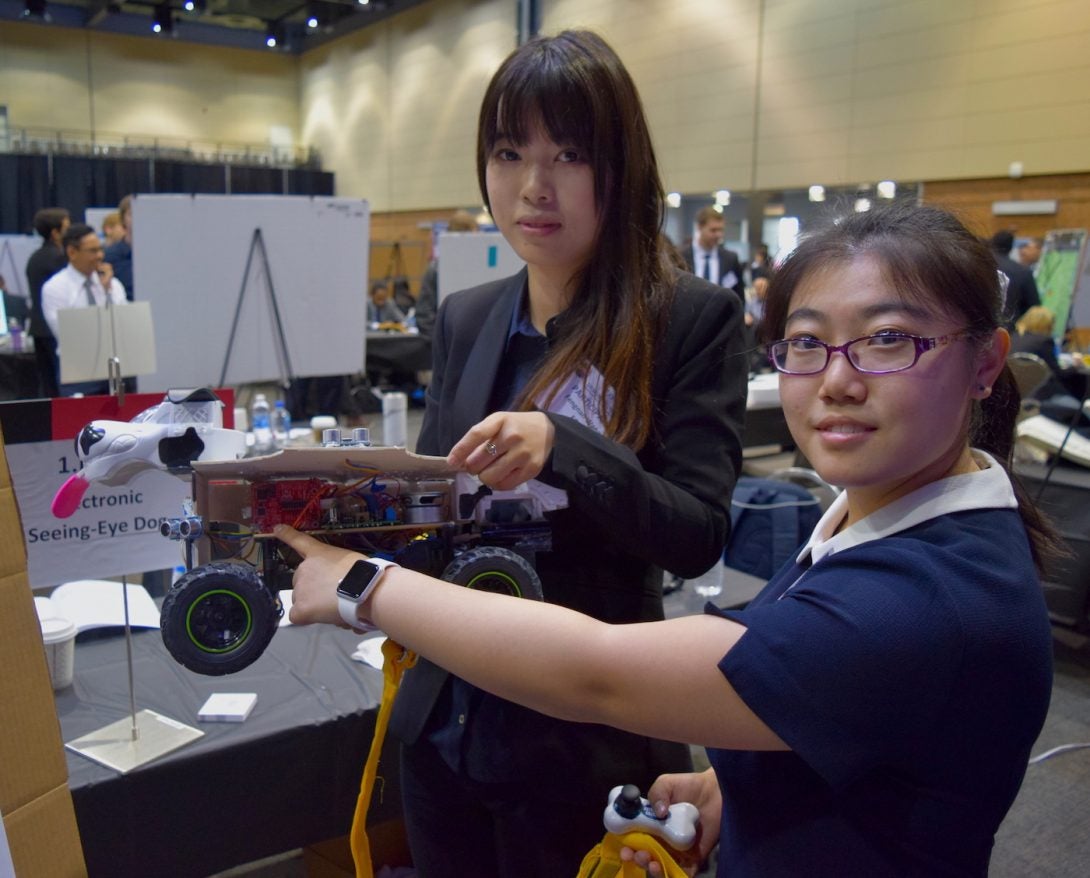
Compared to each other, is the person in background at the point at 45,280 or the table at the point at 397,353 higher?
the person in background at the point at 45,280

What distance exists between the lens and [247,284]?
318 cm

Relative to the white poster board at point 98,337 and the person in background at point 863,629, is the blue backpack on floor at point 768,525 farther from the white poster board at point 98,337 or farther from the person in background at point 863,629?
the person in background at point 863,629

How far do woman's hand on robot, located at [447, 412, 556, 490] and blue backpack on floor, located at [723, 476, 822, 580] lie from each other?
2477mm

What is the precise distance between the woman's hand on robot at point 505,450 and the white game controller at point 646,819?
0.32m

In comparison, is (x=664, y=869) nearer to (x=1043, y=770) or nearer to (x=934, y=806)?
(x=934, y=806)

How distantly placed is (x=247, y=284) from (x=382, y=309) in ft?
21.8

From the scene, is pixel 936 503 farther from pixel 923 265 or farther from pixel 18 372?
pixel 18 372

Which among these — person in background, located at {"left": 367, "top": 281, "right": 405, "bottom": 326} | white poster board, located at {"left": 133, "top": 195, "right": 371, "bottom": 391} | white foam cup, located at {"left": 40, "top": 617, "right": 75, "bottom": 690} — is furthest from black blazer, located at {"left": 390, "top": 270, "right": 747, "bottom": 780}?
person in background, located at {"left": 367, "top": 281, "right": 405, "bottom": 326}

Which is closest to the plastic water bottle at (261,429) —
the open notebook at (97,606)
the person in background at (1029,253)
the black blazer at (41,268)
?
the open notebook at (97,606)

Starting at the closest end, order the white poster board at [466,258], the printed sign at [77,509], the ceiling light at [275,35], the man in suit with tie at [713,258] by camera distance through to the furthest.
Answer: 1. the printed sign at [77,509]
2. the white poster board at [466,258]
3. the man in suit with tie at [713,258]
4. the ceiling light at [275,35]

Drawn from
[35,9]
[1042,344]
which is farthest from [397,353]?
[35,9]

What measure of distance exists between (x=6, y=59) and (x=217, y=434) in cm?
2033

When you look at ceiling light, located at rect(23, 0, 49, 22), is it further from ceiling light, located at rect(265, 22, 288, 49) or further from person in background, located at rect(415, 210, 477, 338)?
person in background, located at rect(415, 210, 477, 338)

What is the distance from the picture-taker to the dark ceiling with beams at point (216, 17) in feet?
54.1
